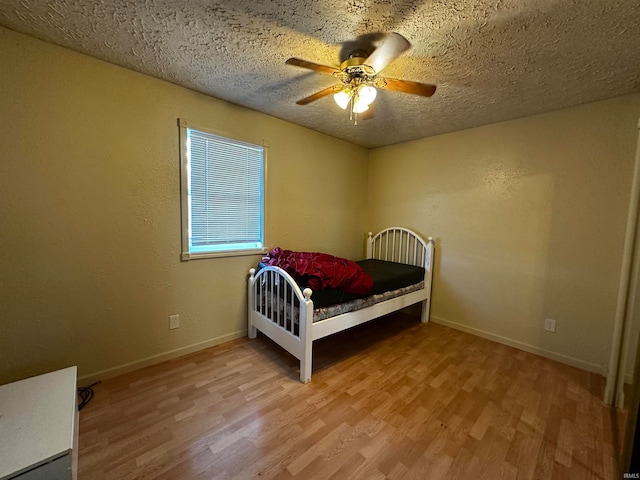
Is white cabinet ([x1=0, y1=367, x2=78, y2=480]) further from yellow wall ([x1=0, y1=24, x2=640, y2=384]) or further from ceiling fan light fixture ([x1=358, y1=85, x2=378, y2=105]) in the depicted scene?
ceiling fan light fixture ([x1=358, y1=85, x2=378, y2=105])

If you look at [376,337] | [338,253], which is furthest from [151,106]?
[376,337]

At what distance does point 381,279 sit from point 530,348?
5.29ft

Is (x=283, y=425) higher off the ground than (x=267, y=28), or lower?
lower

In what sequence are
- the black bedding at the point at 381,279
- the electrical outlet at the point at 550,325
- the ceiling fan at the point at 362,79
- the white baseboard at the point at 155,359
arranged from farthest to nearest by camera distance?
the electrical outlet at the point at 550,325 < the black bedding at the point at 381,279 < the white baseboard at the point at 155,359 < the ceiling fan at the point at 362,79

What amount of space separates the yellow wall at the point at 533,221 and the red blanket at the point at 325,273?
1.46 m

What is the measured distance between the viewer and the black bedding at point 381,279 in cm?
212

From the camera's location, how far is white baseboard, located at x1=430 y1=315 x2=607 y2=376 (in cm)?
225

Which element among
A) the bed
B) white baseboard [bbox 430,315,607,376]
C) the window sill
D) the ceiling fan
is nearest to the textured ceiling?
the ceiling fan

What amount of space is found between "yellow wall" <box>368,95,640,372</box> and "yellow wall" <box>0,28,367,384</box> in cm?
228

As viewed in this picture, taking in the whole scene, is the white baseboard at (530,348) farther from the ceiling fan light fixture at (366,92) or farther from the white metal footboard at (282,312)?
the ceiling fan light fixture at (366,92)

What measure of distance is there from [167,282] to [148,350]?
58 cm

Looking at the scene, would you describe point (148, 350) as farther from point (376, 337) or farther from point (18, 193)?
point (376, 337)

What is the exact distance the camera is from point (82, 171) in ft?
5.93

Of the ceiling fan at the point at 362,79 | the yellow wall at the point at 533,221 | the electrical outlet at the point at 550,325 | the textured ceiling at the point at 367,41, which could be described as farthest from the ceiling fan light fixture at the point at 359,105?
the electrical outlet at the point at 550,325
